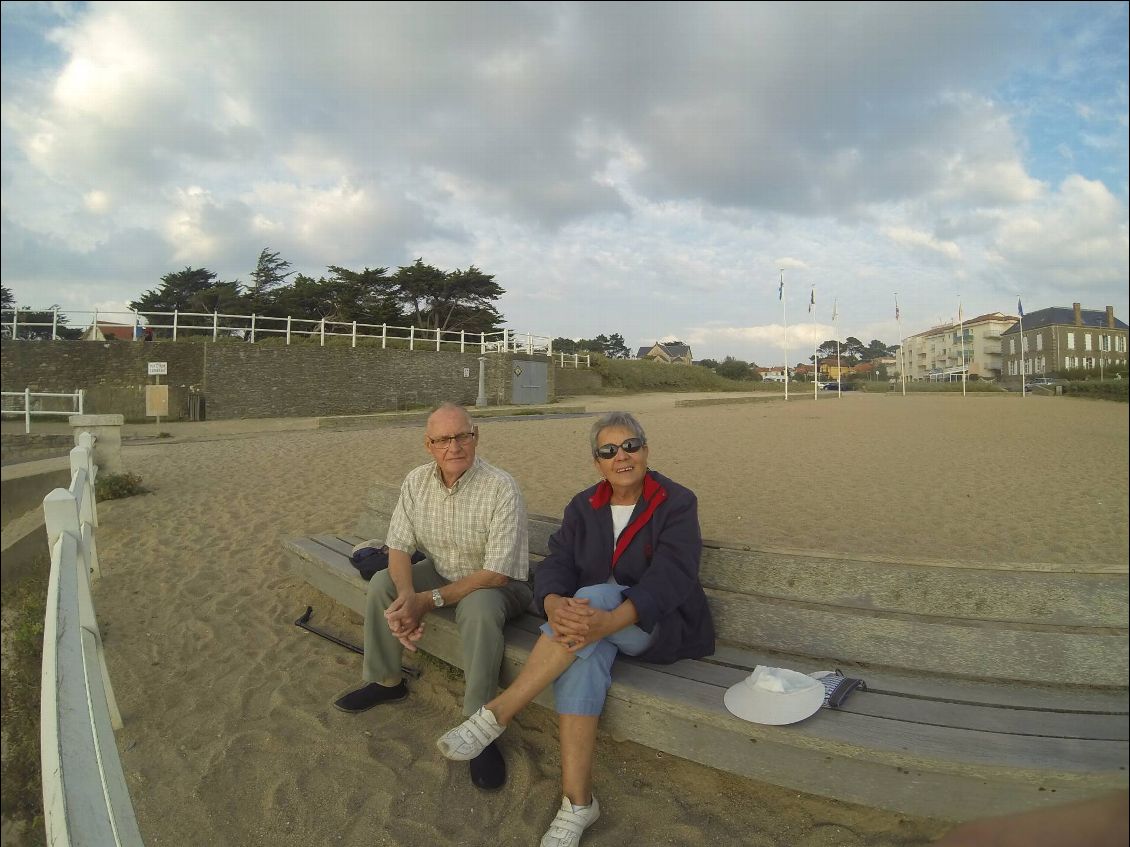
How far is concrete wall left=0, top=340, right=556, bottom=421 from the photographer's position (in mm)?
20531

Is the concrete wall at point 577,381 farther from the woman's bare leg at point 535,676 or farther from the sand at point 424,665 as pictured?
the woman's bare leg at point 535,676

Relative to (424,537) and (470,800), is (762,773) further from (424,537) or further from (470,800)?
(424,537)

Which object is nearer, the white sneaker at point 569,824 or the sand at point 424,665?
the white sneaker at point 569,824

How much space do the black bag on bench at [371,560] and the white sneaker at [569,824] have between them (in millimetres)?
1460

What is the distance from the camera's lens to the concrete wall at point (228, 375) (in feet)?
67.4

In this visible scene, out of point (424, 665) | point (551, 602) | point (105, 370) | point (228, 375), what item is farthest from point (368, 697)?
point (105, 370)

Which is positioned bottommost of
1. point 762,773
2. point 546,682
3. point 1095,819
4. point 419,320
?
point 762,773

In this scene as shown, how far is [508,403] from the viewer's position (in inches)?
1118

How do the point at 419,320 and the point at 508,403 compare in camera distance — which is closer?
the point at 508,403

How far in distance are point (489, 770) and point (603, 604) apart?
2.59 ft

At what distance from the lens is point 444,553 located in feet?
9.59

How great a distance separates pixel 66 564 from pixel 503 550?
5.98 feet

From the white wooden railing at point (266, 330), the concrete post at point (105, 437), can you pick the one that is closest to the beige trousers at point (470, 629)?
the concrete post at point (105, 437)

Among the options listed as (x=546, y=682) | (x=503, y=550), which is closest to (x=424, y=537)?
(x=503, y=550)
